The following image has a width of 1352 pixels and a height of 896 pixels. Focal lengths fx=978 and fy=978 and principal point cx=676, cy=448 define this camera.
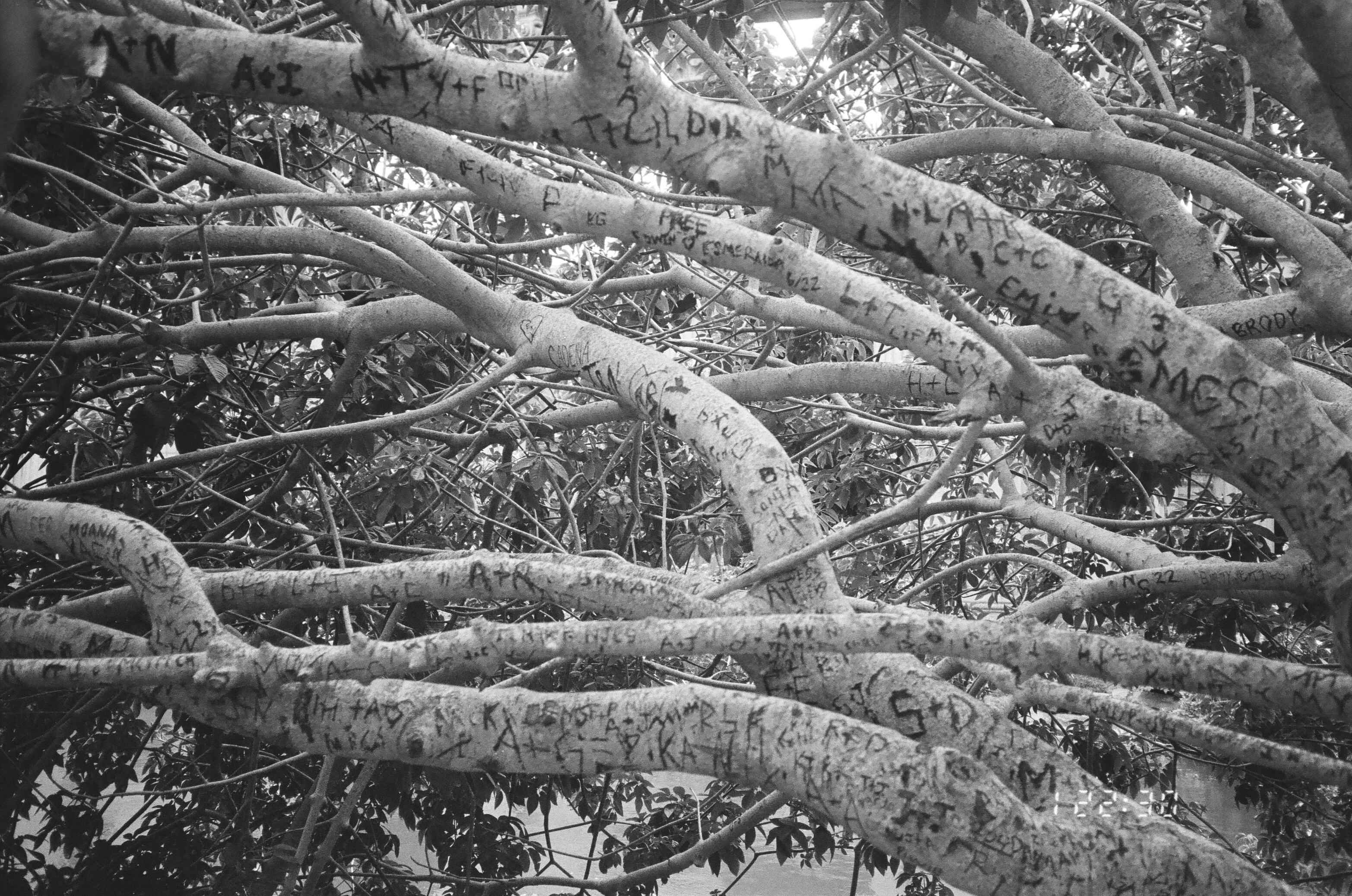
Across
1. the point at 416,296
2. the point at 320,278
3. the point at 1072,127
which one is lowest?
the point at 416,296

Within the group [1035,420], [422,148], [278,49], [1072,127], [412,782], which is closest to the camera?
[278,49]

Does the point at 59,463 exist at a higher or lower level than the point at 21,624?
higher

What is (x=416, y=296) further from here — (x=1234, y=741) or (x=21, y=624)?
(x=1234, y=741)

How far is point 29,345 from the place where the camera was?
2680mm

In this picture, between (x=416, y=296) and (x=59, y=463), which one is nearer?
(x=416, y=296)

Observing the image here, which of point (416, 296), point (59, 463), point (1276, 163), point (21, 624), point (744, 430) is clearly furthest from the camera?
point (59, 463)

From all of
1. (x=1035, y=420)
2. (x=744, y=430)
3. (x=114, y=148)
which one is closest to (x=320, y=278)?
(x=114, y=148)

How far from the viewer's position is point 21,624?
1.76m

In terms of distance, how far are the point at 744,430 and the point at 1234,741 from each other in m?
1.03

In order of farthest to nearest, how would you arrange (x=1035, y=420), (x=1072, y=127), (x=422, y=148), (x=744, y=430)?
(x=1072, y=127) < (x=422, y=148) < (x=744, y=430) < (x=1035, y=420)

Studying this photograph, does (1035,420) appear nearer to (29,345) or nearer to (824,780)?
(824,780)

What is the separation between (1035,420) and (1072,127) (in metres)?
1.33

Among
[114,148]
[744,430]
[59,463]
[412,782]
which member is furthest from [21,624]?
[114,148]

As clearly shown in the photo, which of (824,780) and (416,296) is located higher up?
(416,296)
